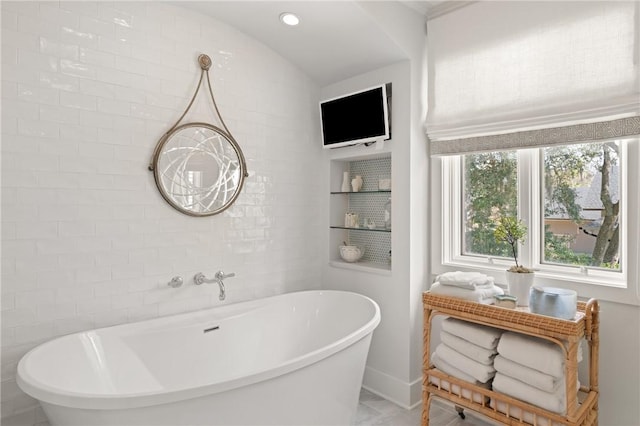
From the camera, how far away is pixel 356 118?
2.82m

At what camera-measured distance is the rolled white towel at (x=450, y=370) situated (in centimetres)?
207

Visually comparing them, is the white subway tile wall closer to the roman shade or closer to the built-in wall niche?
the built-in wall niche

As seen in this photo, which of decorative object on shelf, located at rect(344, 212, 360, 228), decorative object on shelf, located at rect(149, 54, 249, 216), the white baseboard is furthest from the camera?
decorative object on shelf, located at rect(344, 212, 360, 228)

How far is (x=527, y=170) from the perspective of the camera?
2461 mm

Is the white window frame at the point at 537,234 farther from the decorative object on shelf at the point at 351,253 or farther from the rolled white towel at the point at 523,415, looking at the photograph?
the rolled white towel at the point at 523,415

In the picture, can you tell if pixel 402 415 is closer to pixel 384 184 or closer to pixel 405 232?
pixel 405 232

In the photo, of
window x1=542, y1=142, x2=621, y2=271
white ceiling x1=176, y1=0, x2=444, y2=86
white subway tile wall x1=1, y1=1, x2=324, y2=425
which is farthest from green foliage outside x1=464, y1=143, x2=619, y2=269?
white subway tile wall x1=1, y1=1, x2=324, y2=425

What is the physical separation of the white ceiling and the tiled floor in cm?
244

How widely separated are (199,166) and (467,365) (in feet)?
6.67

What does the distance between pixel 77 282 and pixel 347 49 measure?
227cm

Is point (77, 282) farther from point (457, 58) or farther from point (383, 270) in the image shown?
point (457, 58)

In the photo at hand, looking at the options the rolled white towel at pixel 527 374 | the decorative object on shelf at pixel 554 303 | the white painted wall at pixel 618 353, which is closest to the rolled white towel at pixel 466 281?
the decorative object on shelf at pixel 554 303

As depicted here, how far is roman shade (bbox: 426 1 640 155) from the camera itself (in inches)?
77.9

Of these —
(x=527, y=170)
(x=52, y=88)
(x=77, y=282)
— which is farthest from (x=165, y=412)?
(x=527, y=170)
